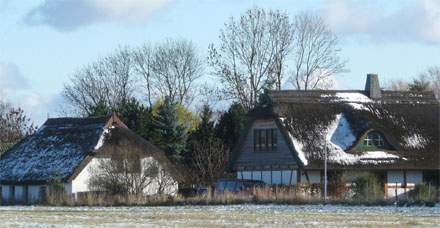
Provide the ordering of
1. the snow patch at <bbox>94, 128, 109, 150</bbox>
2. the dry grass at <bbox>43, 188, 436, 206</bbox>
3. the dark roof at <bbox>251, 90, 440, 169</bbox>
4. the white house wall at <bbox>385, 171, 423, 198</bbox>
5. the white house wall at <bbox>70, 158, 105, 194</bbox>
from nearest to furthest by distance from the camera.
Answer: the dry grass at <bbox>43, 188, 436, 206</bbox> < the dark roof at <bbox>251, 90, 440, 169</bbox> < the white house wall at <bbox>385, 171, 423, 198</bbox> < the white house wall at <bbox>70, 158, 105, 194</bbox> < the snow patch at <bbox>94, 128, 109, 150</bbox>

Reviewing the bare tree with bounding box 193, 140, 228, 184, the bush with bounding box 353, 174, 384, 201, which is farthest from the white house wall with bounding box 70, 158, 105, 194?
the bush with bounding box 353, 174, 384, 201

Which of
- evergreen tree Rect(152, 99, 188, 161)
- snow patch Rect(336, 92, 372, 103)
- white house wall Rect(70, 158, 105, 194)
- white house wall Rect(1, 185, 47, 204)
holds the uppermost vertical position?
snow patch Rect(336, 92, 372, 103)

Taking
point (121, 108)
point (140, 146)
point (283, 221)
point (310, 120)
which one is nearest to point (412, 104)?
point (310, 120)

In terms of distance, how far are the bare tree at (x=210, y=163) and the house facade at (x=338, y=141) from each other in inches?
125

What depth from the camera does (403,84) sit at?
113438 millimetres

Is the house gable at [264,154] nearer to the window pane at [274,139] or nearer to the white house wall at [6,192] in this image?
the window pane at [274,139]

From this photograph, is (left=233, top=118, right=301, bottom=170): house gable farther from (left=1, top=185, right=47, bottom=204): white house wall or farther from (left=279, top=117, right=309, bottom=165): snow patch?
(left=1, top=185, right=47, bottom=204): white house wall

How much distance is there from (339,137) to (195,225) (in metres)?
36.0

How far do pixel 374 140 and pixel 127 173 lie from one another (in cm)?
1520

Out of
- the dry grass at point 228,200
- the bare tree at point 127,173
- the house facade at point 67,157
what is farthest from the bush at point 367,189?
the house facade at point 67,157

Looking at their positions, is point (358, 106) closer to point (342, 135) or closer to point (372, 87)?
point (372, 87)

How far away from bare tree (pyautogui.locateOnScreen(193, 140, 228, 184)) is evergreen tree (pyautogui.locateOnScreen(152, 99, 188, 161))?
2.62 m

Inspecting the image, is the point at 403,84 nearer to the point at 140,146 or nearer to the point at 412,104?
the point at 412,104

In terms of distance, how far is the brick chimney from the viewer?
2793 inches
